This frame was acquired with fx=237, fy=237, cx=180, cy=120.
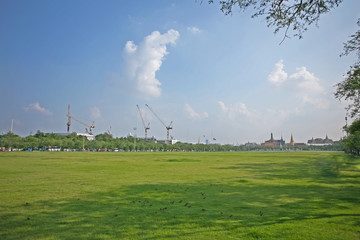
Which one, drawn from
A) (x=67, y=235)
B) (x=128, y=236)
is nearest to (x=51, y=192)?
(x=67, y=235)

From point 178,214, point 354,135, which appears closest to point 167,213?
point 178,214

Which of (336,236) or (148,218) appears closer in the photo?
(336,236)

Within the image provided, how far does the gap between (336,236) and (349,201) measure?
5840mm

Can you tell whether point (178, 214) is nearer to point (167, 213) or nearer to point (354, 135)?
point (167, 213)

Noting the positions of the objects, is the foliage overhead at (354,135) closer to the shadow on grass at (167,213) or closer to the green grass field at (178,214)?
the green grass field at (178,214)

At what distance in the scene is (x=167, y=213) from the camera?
32.4 feet

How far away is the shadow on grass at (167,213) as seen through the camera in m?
7.78

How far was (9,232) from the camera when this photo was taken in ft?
25.1

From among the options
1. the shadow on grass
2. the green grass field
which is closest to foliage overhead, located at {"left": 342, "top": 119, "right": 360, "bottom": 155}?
the green grass field

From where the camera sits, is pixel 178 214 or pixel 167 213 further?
pixel 167 213

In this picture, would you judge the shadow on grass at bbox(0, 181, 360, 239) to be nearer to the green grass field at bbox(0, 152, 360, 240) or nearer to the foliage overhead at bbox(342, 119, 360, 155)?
the green grass field at bbox(0, 152, 360, 240)

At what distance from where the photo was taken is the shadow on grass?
306 inches

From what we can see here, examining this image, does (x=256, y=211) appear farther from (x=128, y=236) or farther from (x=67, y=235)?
(x=67, y=235)

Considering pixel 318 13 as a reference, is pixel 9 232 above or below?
below
